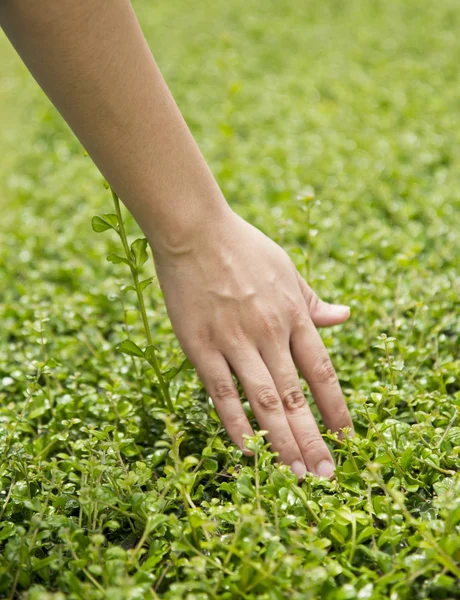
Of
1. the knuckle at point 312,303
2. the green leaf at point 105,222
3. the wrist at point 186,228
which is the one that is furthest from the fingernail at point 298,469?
the green leaf at point 105,222

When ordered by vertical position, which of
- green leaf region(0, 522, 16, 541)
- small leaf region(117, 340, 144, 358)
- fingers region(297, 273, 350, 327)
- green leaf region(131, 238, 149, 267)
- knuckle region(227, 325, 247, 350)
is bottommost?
green leaf region(0, 522, 16, 541)

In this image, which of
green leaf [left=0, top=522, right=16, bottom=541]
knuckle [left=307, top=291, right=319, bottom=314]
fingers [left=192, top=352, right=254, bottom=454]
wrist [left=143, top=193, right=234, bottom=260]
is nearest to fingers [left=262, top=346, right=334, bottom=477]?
fingers [left=192, top=352, right=254, bottom=454]

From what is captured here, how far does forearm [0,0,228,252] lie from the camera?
4.37ft

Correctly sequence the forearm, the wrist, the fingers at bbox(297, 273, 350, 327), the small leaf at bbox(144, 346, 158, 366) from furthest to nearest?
the fingers at bbox(297, 273, 350, 327) → the small leaf at bbox(144, 346, 158, 366) → the wrist → the forearm

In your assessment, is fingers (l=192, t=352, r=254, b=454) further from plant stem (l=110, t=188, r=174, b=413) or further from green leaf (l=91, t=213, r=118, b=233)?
green leaf (l=91, t=213, r=118, b=233)

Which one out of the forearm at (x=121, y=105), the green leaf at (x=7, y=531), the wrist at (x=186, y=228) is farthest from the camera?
the wrist at (x=186, y=228)

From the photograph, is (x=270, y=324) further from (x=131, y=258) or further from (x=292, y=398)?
(x=131, y=258)

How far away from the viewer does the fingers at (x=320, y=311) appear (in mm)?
1821

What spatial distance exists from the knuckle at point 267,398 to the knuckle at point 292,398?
0.15 feet

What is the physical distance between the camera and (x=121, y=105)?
56.6 inches

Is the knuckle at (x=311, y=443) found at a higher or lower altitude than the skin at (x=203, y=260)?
lower

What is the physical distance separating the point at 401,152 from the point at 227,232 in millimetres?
Answer: 2073

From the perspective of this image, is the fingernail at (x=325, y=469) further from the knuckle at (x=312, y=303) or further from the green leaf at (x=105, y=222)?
the green leaf at (x=105, y=222)

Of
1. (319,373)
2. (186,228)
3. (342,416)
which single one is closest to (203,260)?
(186,228)
